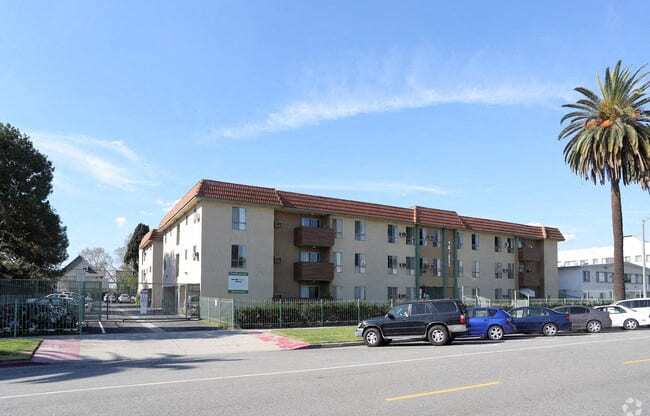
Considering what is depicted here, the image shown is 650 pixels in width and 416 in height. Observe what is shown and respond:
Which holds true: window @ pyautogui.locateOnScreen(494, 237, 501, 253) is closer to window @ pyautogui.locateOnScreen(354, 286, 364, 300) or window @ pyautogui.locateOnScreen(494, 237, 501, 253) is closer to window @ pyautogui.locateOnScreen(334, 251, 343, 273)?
window @ pyautogui.locateOnScreen(354, 286, 364, 300)

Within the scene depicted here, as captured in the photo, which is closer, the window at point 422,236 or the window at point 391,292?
the window at point 391,292

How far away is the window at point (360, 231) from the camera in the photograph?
4548 centimetres

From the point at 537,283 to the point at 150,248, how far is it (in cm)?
3980

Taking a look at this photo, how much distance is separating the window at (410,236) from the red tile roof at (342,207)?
62.6 inches

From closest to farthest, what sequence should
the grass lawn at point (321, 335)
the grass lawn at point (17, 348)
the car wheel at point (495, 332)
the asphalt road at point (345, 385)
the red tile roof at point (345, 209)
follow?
1. the asphalt road at point (345, 385)
2. the grass lawn at point (17, 348)
3. the grass lawn at point (321, 335)
4. the car wheel at point (495, 332)
5. the red tile roof at point (345, 209)

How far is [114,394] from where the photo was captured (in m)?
10.2

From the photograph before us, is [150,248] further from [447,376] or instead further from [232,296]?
[447,376]

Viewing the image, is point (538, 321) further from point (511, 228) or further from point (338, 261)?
point (511, 228)

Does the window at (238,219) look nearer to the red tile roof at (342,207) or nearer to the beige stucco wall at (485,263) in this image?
the red tile roof at (342,207)

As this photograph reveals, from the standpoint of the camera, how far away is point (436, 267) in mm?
50594

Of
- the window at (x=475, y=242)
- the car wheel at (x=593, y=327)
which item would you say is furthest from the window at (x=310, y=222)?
the car wheel at (x=593, y=327)

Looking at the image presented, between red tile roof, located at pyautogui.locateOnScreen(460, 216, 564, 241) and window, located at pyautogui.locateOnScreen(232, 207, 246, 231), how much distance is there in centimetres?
2204

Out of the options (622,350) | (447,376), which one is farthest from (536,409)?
(622,350)

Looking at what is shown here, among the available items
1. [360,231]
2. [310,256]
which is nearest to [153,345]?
[310,256]
